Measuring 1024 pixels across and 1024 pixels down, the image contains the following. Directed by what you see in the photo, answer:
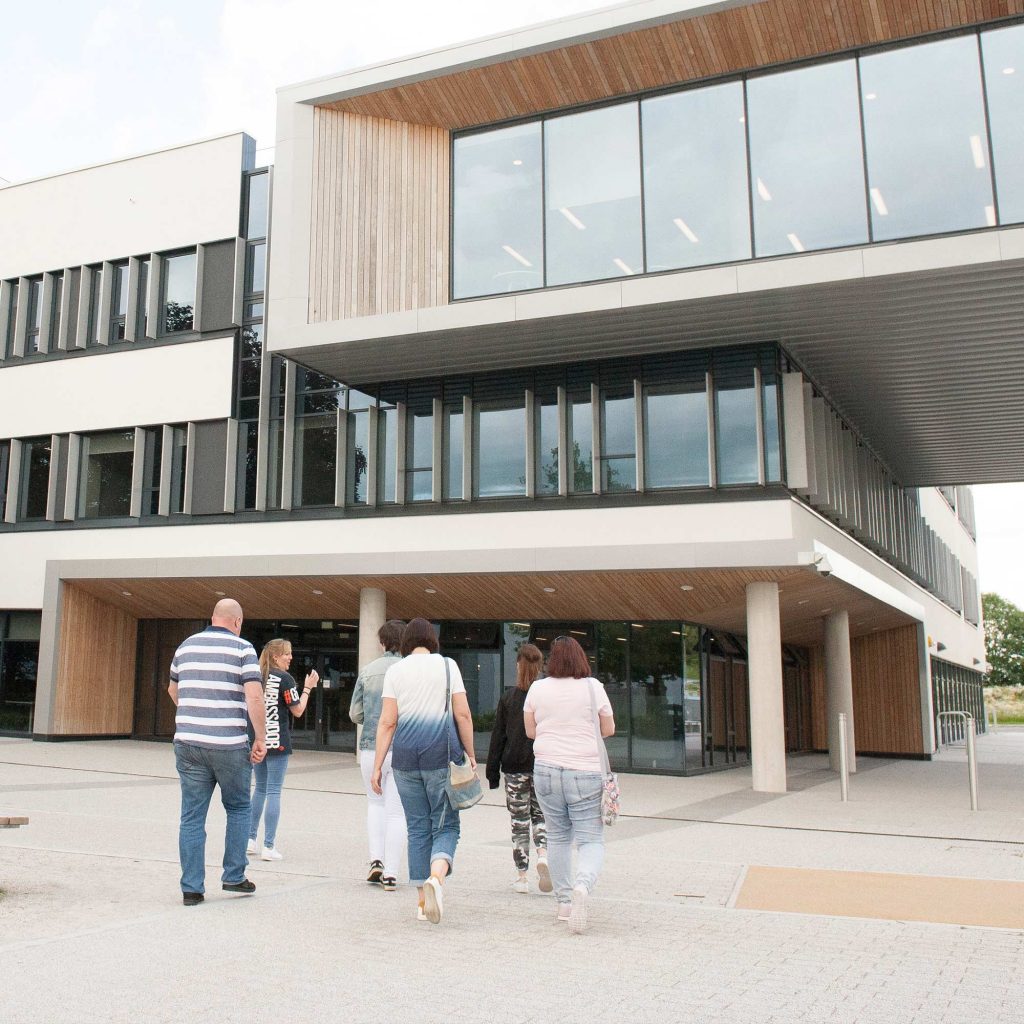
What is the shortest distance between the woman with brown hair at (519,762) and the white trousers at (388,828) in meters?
0.72

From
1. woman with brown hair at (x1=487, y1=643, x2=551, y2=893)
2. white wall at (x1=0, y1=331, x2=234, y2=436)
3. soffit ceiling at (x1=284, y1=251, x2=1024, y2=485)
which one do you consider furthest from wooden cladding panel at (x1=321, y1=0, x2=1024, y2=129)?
woman with brown hair at (x1=487, y1=643, x2=551, y2=893)

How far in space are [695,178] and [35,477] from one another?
16042 mm

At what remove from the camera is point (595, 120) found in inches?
703

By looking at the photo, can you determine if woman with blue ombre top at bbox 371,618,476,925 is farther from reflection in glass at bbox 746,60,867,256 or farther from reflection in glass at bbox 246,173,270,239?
reflection in glass at bbox 246,173,270,239

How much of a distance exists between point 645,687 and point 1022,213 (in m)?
9.91

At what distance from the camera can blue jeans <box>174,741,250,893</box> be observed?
6652 millimetres

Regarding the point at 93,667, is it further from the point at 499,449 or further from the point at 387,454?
the point at 499,449

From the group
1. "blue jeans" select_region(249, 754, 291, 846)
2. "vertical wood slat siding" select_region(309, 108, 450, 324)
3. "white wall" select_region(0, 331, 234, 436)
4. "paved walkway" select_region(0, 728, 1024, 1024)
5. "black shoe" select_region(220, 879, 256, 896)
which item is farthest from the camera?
"white wall" select_region(0, 331, 234, 436)

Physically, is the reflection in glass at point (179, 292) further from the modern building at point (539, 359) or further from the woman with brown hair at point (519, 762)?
the woman with brown hair at point (519, 762)

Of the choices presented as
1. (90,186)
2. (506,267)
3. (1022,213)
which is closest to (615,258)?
(506,267)

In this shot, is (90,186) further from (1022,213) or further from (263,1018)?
(263,1018)

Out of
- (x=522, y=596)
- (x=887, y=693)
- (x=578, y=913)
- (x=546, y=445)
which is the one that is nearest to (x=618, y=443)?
(x=546, y=445)

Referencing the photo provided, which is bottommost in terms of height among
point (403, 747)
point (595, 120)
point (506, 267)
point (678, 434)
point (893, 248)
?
point (403, 747)

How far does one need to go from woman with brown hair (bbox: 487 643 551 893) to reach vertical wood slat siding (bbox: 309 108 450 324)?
11.9 meters
